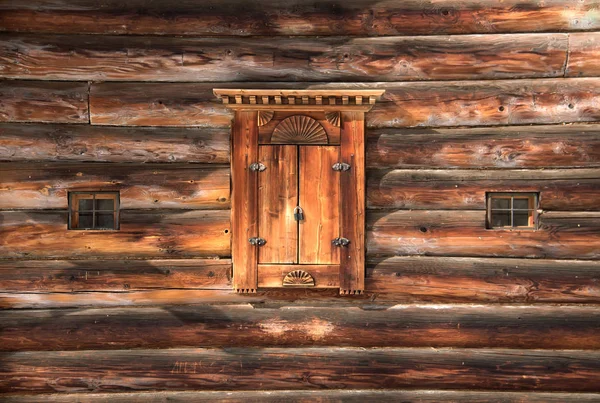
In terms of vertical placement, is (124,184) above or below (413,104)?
below

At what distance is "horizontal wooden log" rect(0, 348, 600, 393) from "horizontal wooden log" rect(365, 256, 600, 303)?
0.54m

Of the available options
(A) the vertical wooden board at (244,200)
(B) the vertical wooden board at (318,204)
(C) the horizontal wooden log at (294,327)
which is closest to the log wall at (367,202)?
(C) the horizontal wooden log at (294,327)

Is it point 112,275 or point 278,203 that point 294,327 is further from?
point 112,275

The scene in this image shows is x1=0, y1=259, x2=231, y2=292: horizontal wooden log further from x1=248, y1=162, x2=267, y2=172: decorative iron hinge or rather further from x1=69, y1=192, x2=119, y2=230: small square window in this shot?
x1=248, y1=162, x2=267, y2=172: decorative iron hinge

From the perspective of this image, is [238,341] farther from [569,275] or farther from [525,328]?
[569,275]

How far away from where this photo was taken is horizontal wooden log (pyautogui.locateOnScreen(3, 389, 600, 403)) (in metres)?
4.73

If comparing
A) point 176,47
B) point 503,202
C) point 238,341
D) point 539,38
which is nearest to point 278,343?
point 238,341

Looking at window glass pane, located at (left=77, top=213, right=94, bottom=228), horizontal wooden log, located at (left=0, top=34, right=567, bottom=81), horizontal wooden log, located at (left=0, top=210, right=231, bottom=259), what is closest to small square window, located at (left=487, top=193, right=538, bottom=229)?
horizontal wooden log, located at (left=0, top=34, right=567, bottom=81)

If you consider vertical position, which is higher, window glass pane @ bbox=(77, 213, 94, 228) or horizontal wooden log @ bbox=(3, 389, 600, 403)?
window glass pane @ bbox=(77, 213, 94, 228)

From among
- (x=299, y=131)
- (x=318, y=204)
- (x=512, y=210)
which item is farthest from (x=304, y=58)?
(x=512, y=210)

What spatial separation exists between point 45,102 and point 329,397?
13.0 ft

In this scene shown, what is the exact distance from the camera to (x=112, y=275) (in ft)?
15.8

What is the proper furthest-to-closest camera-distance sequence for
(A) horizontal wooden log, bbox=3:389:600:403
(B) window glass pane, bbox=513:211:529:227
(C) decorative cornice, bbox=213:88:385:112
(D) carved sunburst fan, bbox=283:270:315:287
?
(B) window glass pane, bbox=513:211:529:227, (A) horizontal wooden log, bbox=3:389:600:403, (D) carved sunburst fan, bbox=283:270:315:287, (C) decorative cornice, bbox=213:88:385:112

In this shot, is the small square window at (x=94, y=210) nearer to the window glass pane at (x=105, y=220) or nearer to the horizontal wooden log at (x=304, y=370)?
the window glass pane at (x=105, y=220)
